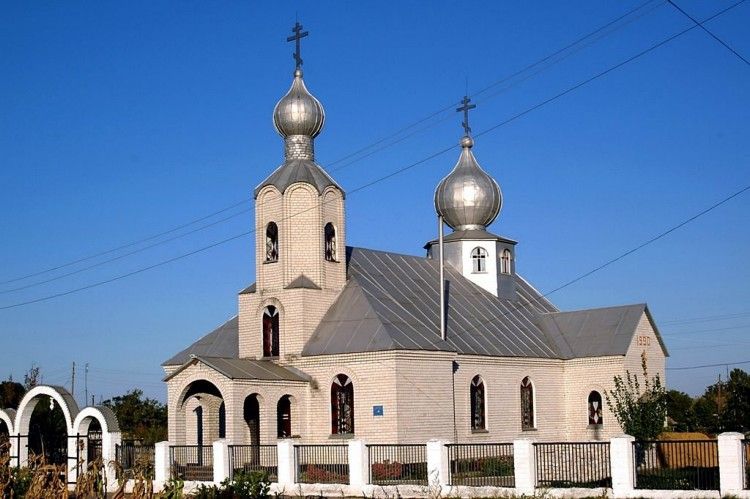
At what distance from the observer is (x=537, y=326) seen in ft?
129

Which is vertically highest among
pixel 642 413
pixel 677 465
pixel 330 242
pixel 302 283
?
pixel 330 242

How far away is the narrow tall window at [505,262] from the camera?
40594 millimetres

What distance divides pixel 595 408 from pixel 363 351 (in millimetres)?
10227

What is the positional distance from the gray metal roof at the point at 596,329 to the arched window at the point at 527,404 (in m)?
2.39

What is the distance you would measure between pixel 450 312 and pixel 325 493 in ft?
39.6

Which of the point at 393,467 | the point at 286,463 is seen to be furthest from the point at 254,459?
the point at 393,467

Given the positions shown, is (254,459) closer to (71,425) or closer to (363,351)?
(71,425)

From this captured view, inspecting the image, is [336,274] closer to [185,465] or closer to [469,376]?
[469,376]

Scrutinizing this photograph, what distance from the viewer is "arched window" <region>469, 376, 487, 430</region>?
33375 millimetres

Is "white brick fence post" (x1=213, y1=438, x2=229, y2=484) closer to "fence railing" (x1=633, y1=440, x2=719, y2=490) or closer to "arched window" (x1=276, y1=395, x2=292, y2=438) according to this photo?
"arched window" (x1=276, y1=395, x2=292, y2=438)

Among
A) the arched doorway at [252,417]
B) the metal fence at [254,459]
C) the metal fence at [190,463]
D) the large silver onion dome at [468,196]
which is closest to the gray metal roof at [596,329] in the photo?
the large silver onion dome at [468,196]

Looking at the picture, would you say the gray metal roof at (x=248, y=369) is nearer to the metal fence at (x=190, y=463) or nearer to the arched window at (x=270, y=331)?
the arched window at (x=270, y=331)

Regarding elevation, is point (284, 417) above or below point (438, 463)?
above

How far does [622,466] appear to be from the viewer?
2088cm
